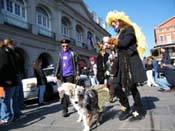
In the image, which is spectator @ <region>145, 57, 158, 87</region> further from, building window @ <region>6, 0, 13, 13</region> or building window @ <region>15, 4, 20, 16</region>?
building window @ <region>15, 4, 20, 16</region>

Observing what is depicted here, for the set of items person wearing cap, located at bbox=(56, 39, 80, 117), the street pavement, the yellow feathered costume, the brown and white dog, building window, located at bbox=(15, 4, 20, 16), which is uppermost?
building window, located at bbox=(15, 4, 20, 16)

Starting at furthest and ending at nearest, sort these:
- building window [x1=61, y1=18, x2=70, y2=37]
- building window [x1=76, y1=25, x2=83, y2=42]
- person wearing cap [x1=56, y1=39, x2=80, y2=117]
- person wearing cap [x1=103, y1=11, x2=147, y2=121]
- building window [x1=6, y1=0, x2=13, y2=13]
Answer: building window [x1=76, y1=25, x2=83, y2=42]
building window [x1=61, y1=18, x2=70, y2=37]
building window [x1=6, y1=0, x2=13, y2=13]
person wearing cap [x1=56, y1=39, x2=80, y2=117]
person wearing cap [x1=103, y1=11, x2=147, y2=121]

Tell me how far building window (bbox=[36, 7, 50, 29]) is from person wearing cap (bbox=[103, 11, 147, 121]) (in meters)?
20.4

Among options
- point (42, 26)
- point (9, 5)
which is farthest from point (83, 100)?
point (42, 26)

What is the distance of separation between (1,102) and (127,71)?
324cm

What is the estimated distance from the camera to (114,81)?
20.5 ft

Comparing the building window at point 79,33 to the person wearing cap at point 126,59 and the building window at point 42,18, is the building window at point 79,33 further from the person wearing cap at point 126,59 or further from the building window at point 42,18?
the person wearing cap at point 126,59

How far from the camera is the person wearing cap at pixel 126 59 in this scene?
592 cm

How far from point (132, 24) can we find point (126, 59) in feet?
2.88

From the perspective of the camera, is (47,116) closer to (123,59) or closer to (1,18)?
(123,59)

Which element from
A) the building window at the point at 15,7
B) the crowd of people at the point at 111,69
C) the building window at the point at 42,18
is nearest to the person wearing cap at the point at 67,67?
the crowd of people at the point at 111,69

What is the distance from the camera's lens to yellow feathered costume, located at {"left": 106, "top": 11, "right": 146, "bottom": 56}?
6117mm

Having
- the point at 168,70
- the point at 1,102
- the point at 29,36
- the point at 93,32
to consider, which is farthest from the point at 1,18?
the point at 93,32

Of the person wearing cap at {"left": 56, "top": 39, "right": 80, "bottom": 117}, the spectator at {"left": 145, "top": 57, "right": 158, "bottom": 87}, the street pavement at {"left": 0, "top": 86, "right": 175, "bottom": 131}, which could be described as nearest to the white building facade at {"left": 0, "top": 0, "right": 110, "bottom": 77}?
the spectator at {"left": 145, "top": 57, "right": 158, "bottom": 87}
